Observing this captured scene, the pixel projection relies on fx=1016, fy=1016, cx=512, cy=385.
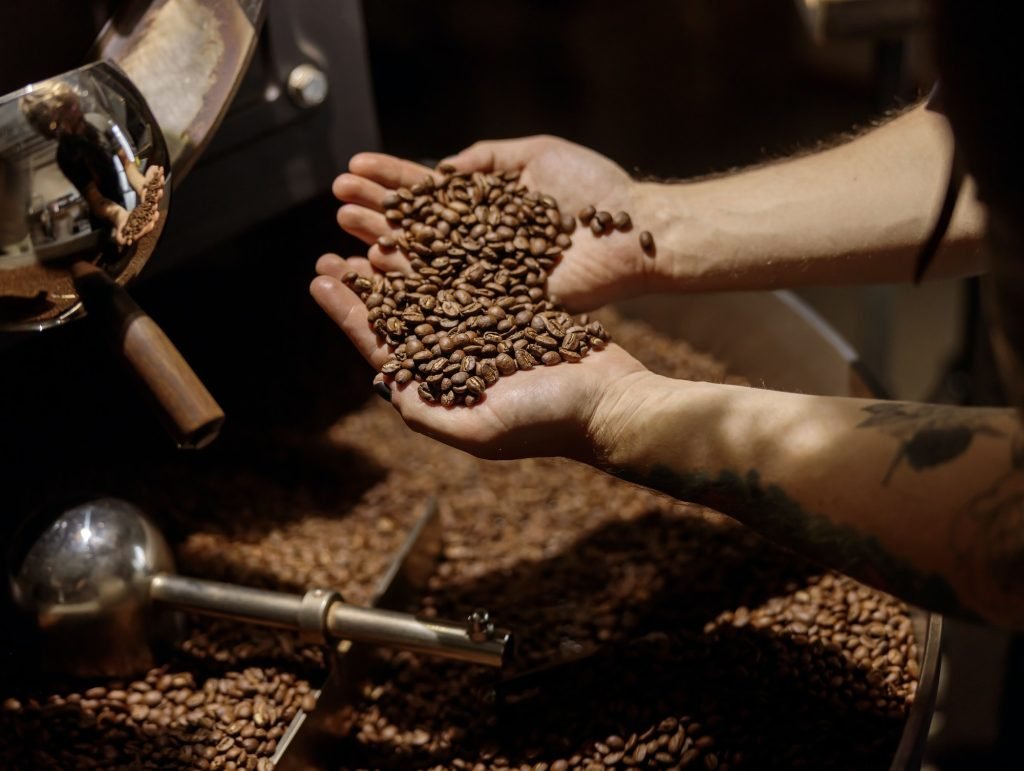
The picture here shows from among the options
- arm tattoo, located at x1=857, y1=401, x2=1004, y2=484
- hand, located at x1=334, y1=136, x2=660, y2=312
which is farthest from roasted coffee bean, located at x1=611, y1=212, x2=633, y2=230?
arm tattoo, located at x1=857, y1=401, x2=1004, y2=484

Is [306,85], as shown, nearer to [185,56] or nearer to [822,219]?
[185,56]

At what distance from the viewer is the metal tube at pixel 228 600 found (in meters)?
1.05

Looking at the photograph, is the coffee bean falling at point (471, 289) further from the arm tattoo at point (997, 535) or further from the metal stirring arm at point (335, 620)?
the arm tattoo at point (997, 535)

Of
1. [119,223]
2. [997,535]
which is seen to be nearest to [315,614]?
[119,223]

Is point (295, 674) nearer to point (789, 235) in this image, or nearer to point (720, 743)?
point (720, 743)

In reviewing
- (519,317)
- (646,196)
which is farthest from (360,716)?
(646,196)

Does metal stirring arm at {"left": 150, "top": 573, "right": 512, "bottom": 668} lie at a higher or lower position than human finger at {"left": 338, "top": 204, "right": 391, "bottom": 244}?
lower

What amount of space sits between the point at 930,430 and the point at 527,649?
535 mm

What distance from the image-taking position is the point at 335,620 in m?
1.03

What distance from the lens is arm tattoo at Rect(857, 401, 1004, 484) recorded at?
0.74 metres

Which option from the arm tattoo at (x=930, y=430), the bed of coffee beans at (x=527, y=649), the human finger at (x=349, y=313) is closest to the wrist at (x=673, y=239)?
the bed of coffee beans at (x=527, y=649)

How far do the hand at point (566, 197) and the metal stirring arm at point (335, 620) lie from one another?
387mm

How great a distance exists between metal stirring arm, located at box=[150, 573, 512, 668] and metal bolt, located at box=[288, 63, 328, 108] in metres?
0.60

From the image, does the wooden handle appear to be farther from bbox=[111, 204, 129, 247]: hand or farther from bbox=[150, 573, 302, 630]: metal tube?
bbox=[150, 573, 302, 630]: metal tube
